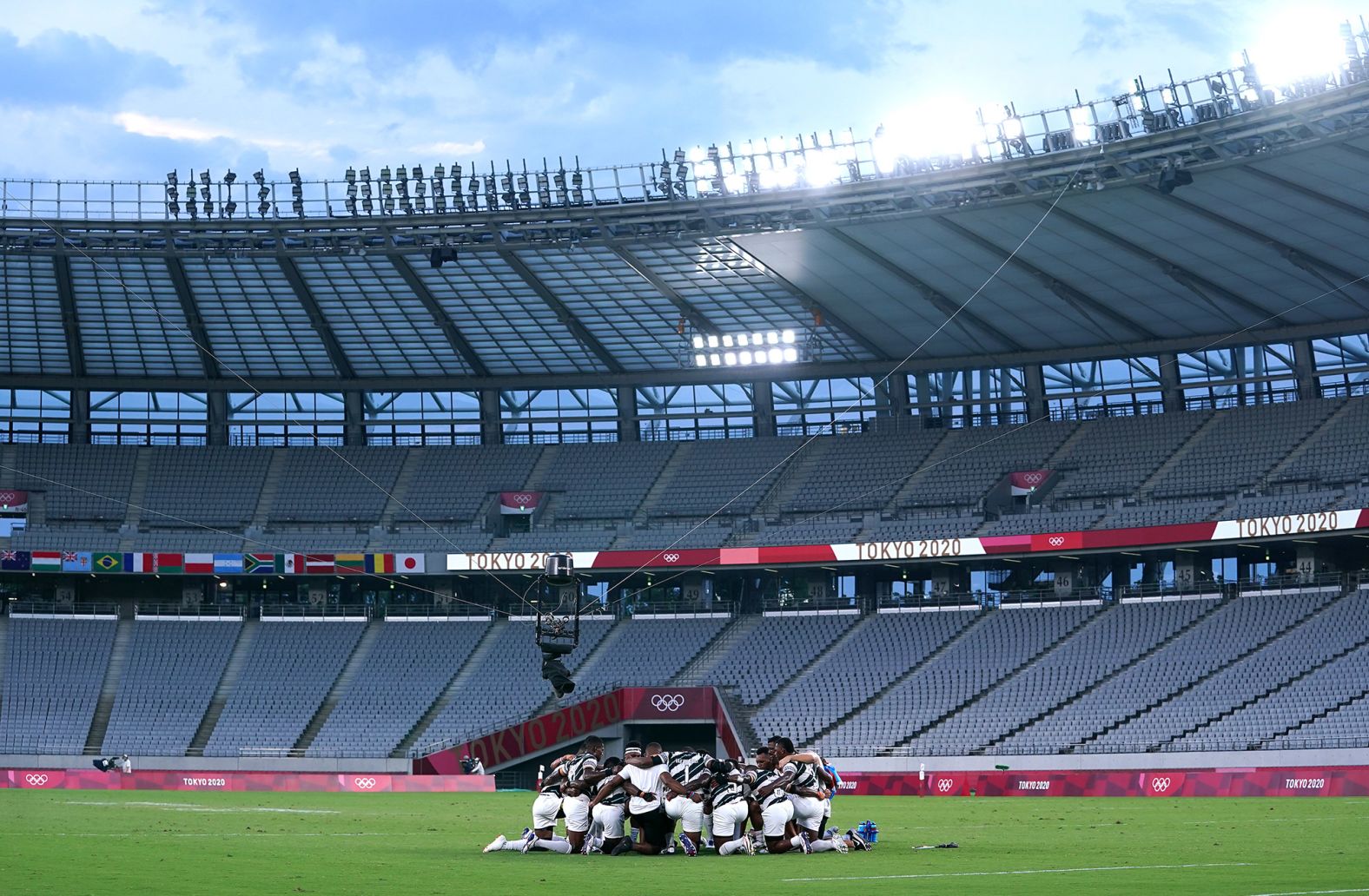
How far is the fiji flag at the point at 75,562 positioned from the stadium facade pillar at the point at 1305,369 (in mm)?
48556

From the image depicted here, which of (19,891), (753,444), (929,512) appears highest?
(753,444)

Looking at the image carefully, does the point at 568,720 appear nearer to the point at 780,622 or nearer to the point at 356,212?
the point at 780,622

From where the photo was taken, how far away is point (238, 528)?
70312 mm

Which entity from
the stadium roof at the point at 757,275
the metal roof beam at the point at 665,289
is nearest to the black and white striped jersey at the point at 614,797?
the stadium roof at the point at 757,275

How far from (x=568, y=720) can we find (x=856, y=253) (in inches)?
767

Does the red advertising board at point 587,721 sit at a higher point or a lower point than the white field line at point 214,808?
higher

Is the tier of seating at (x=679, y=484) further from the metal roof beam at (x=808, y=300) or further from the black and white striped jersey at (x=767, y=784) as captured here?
the black and white striped jersey at (x=767, y=784)

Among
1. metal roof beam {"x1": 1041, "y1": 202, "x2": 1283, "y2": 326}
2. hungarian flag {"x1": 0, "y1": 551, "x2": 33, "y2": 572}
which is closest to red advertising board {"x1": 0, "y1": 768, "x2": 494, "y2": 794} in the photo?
hungarian flag {"x1": 0, "y1": 551, "x2": 33, "y2": 572}

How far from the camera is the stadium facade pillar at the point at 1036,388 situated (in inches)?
2630

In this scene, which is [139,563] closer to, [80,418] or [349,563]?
[349,563]

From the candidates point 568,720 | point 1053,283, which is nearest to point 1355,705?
point 1053,283

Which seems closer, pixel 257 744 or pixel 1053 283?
pixel 1053 283

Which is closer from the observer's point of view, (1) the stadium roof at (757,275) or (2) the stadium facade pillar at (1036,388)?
(1) the stadium roof at (757,275)

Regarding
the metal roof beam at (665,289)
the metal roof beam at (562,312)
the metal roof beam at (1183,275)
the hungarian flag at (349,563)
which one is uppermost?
A: the metal roof beam at (562,312)
